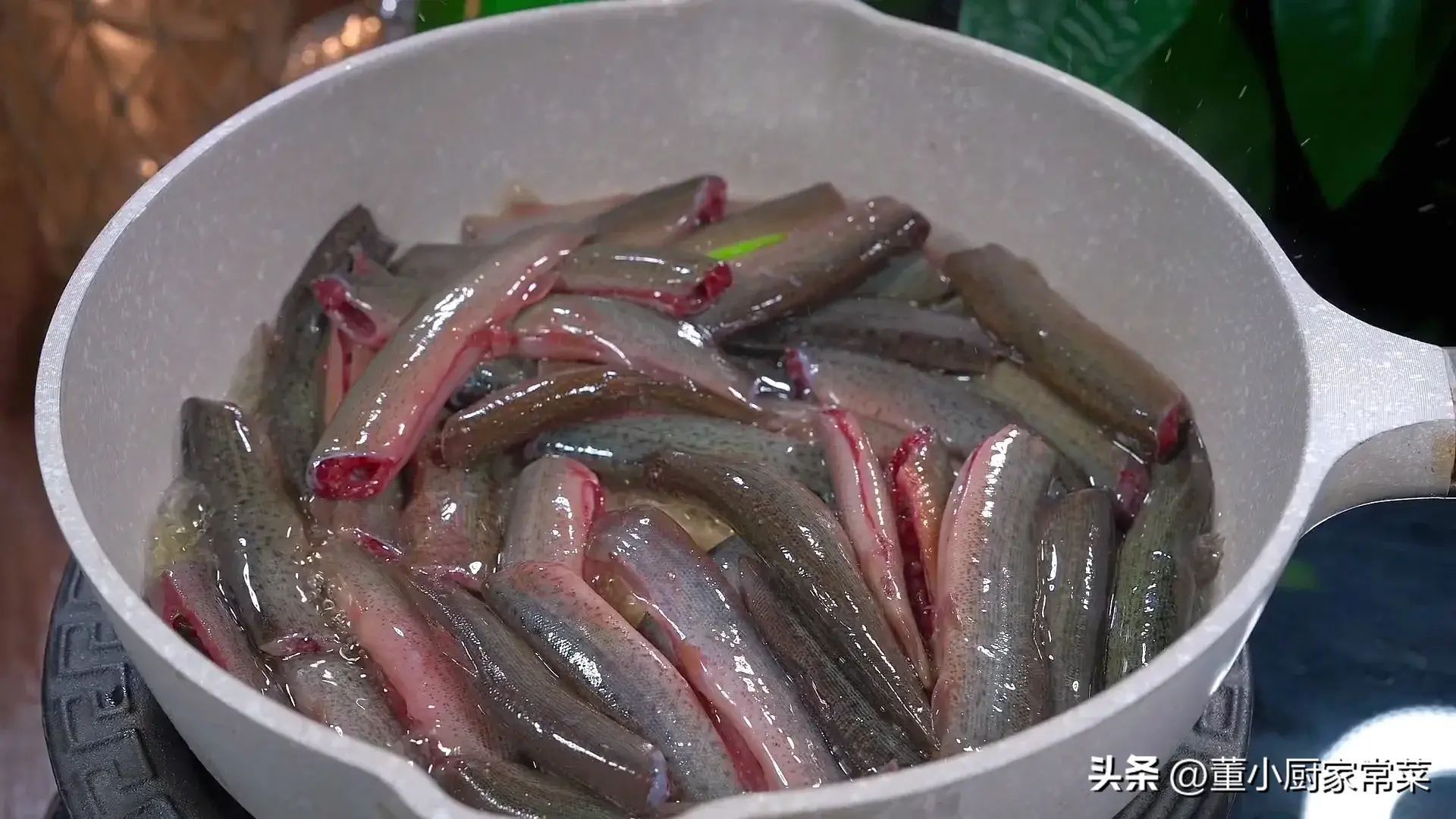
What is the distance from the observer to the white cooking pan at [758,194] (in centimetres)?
58

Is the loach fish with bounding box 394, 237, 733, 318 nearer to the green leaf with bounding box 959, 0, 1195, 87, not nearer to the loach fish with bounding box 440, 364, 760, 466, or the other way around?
the loach fish with bounding box 440, 364, 760, 466

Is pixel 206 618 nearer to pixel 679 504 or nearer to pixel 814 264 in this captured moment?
pixel 679 504

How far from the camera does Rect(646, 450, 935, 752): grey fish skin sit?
29.1 inches

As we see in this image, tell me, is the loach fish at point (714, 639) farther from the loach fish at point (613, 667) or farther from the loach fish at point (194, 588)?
the loach fish at point (194, 588)

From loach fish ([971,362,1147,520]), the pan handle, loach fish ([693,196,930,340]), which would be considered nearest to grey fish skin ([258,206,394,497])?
loach fish ([693,196,930,340])

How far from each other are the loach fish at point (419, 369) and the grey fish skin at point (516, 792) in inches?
10.6

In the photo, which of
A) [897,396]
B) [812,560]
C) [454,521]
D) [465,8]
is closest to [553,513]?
[454,521]

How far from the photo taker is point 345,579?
79 cm

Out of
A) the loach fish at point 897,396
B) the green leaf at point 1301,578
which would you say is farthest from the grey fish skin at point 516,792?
the green leaf at point 1301,578

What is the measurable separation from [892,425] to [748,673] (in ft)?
0.96

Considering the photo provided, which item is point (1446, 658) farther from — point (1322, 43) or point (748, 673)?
point (748, 673)

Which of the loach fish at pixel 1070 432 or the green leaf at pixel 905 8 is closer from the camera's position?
the loach fish at pixel 1070 432

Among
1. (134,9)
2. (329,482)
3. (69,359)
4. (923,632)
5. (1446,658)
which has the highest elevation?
(134,9)

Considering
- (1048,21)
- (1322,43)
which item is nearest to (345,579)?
(1048,21)
